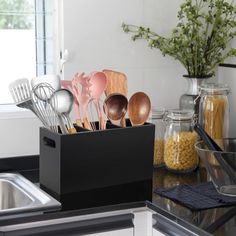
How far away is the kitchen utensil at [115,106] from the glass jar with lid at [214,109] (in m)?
0.39

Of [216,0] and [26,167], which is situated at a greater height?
[216,0]

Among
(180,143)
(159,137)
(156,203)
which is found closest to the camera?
(156,203)

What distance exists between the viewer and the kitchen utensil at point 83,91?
5.70ft

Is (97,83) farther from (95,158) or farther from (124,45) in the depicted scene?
(124,45)

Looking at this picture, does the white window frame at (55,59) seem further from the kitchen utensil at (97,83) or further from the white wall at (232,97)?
the white wall at (232,97)

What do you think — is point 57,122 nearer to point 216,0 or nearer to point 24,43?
point 24,43

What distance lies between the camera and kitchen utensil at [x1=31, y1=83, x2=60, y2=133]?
67.2 inches

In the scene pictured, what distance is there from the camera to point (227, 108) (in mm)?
2023

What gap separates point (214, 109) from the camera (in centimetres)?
200

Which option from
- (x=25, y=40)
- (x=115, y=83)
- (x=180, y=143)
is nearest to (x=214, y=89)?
(x=180, y=143)

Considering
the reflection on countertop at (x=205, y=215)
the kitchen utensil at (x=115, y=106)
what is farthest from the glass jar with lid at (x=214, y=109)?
the kitchen utensil at (x=115, y=106)

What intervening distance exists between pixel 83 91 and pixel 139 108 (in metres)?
0.20

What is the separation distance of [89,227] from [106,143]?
268 mm

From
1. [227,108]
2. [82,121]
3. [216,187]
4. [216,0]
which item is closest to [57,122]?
[82,121]
